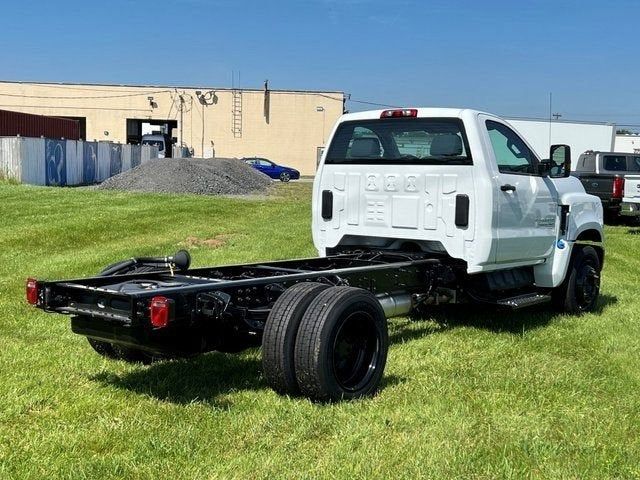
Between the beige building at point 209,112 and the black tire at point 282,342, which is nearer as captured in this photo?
the black tire at point 282,342

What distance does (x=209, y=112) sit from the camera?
192 feet

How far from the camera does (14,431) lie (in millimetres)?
4359

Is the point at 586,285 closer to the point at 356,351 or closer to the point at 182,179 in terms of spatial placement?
the point at 356,351

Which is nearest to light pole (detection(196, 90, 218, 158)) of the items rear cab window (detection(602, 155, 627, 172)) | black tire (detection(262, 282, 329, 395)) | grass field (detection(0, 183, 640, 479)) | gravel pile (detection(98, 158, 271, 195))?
gravel pile (detection(98, 158, 271, 195))

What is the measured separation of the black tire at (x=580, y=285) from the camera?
803cm

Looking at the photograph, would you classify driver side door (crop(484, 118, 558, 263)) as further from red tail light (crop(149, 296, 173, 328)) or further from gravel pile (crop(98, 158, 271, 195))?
gravel pile (crop(98, 158, 271, 195))

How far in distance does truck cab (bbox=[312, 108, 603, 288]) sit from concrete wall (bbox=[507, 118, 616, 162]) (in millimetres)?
22175

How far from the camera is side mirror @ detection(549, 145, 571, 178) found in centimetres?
764

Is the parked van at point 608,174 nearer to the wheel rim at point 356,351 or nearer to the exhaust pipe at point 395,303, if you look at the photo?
the exhaust pipe at point 395,303

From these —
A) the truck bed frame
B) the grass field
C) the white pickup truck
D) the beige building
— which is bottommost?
the grass field

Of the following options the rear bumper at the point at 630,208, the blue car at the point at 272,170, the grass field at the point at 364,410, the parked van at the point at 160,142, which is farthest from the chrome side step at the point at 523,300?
the blue car at the point at 272,170

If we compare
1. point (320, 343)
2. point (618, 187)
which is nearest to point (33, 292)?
point (320, 343)

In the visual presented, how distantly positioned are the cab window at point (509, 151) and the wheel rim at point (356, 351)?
8.41ft

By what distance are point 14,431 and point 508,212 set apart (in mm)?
4562
